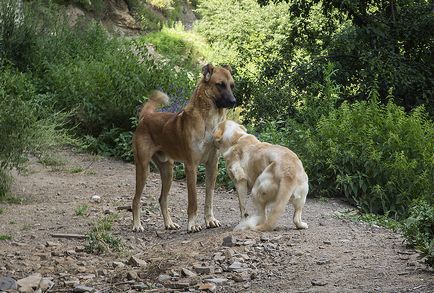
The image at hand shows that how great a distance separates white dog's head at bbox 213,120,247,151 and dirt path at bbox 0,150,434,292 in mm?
908

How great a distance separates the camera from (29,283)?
647 cm

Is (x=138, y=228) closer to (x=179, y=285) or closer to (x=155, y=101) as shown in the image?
(x=155, y=101)

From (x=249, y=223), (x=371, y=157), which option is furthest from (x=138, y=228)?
(x=371, y=157)

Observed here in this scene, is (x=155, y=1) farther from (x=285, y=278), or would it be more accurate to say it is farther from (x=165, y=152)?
(x=285, y=278)

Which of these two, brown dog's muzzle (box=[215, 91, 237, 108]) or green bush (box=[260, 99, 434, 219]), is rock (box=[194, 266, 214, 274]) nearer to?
brown dog's muzzle (box=[215, 91, 237, 108])

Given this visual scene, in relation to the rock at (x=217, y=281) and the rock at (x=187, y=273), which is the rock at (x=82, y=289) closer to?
the rock at (x=187, y=273)

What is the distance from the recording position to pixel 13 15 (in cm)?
1759

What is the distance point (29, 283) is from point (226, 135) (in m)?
2.78

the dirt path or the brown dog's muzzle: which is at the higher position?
the brown dog's muzzle

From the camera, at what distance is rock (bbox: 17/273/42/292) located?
6.39 meters

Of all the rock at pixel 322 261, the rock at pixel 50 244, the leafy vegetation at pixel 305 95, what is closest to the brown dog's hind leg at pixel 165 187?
the leafy vegetation at pixel 305 95

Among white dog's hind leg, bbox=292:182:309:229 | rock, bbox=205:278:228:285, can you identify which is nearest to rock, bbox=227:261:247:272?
rock, bbox=205:278:228:285

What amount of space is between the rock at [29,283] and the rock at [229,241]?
1704mm

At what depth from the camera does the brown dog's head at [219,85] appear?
8.60 meters
